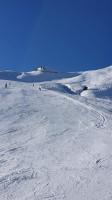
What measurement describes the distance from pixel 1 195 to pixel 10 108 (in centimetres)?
844

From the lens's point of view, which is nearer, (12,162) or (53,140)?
(12,162)

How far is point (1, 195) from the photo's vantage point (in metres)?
3.63

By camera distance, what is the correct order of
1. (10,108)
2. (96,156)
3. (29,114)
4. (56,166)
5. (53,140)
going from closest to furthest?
(56,166), (96,156), (53,140), (29,114), (10,108)

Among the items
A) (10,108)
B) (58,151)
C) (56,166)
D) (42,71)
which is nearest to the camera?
(56,166)

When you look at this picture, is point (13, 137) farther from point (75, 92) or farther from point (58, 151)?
point (75, 92)

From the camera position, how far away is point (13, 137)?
6898mm

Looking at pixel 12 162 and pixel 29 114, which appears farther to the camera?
pixel 29 114

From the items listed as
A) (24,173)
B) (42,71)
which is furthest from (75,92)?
(24,173)

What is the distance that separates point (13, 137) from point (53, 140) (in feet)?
4.68

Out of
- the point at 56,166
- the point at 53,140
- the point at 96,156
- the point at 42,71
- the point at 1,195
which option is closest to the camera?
the point at 1,195

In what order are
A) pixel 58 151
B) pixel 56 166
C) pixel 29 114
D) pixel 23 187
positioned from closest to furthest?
pixel 23 187 → pixel 56 166 → pixel 58 151 → pixel 29 114

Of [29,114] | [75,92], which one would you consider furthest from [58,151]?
[75,92]

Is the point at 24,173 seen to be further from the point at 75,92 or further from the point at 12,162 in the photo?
the point at 75,92

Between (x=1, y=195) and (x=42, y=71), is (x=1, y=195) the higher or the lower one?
the lower one
